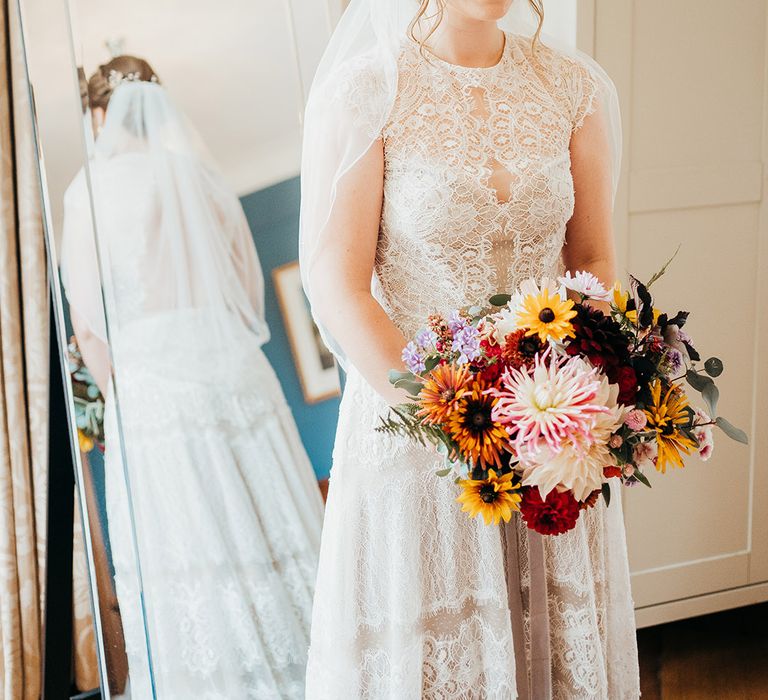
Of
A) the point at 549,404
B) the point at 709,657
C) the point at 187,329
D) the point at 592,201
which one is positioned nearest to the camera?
the point at 549,404

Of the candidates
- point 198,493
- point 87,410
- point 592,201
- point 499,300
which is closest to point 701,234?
point 592,201

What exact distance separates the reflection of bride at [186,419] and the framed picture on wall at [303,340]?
5 centimetres

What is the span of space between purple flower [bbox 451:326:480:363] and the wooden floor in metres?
1.46

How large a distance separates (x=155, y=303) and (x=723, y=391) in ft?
4.61

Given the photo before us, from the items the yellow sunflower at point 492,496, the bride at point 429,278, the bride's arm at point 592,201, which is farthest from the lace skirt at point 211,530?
the yellow sunflower at point 492,496

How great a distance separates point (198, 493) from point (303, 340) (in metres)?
0.39

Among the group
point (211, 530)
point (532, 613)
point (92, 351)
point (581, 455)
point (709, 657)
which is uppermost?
point (92, 351)

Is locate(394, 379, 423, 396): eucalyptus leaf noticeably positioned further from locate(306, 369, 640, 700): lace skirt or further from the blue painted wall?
the blue painted wall

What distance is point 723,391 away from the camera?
6.34ft

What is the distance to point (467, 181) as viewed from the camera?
1.04 metres

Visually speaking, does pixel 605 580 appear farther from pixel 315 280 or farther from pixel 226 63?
pixel 226 63

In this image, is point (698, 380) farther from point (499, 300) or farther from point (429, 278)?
point (429, 278)

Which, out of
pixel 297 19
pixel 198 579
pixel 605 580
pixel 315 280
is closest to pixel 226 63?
pixel 297 19

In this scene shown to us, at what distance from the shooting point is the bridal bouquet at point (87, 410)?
148 centimetres
